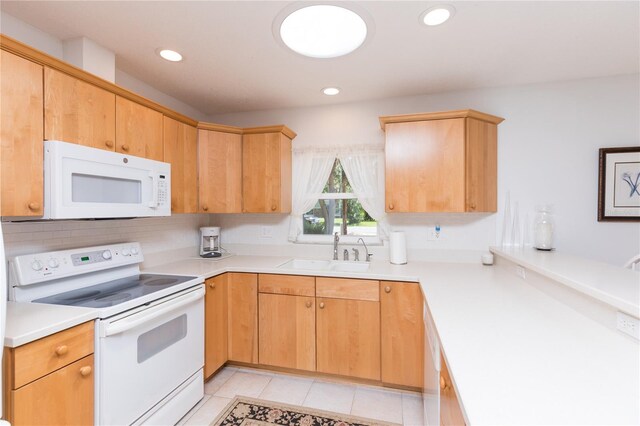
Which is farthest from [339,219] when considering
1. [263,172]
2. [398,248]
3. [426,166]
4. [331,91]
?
[331,91]

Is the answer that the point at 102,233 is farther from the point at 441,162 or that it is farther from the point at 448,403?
the point at 441,162

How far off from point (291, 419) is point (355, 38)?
2.42m

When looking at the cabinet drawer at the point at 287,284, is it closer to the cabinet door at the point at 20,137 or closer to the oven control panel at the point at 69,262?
the oven control panel at the point at 69,262

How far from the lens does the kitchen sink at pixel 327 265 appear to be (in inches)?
99.1

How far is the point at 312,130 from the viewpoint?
284 cm

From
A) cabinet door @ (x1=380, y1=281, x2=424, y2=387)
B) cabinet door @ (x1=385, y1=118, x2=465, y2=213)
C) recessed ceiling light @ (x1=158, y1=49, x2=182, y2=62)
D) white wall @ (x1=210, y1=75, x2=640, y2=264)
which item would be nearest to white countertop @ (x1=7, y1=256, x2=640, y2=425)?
cabinet door @ (x1=380, y1=281, x2=424, y2=387)

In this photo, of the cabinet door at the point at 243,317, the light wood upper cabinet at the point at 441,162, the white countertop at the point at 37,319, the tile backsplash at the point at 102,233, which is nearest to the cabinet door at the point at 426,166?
the light wood upper cabinet at the point at 441,162

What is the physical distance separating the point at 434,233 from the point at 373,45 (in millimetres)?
1608

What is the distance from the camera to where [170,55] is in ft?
6.28

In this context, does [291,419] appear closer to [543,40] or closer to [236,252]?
[236,252]

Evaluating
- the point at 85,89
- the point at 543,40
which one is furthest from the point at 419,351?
the point at 85,89

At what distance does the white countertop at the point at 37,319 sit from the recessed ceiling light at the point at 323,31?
1.77m

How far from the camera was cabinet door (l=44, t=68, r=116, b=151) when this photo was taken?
4.68 feet

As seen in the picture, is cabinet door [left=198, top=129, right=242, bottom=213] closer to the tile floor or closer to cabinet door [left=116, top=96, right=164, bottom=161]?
cabinet door [left=116, top=96, right=164, bottom=161]
